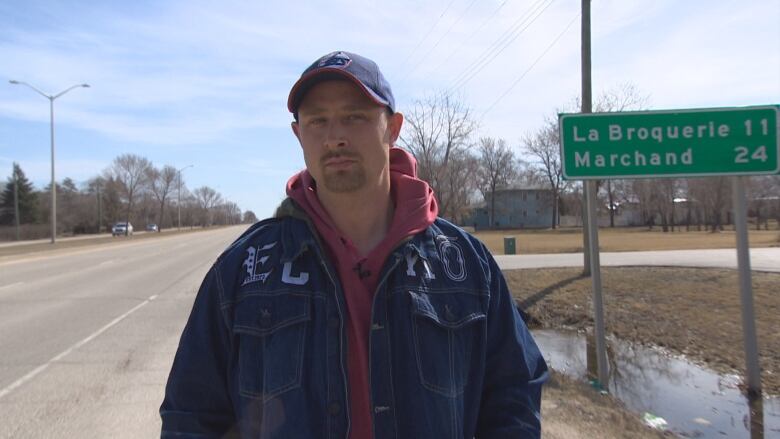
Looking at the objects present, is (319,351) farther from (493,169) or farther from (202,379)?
(493,169)

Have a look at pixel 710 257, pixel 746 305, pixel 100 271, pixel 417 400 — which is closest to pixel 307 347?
pixel 417 400

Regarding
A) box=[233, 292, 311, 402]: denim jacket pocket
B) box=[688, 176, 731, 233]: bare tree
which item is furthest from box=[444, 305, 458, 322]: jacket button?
box=[688, 176, 731, 233]: bare tree

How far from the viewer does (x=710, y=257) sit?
19188mm

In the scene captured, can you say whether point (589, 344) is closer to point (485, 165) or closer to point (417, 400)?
point (417, 400)

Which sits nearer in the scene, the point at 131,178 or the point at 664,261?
the point at 664,261

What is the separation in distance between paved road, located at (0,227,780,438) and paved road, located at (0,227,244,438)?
0.4 inches

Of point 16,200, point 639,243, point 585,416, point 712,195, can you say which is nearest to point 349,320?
point 585,416

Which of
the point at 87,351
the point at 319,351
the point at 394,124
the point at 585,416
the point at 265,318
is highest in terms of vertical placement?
the point at 394,124

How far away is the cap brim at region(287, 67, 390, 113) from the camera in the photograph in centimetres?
188

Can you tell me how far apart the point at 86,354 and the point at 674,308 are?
31.3ft

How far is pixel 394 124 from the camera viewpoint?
215cm

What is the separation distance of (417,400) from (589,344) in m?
7.77

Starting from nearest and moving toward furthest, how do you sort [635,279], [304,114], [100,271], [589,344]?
[304,114] → [589,344] → [635,279] → [100,271]

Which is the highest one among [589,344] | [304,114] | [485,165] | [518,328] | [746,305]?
[485,165]
